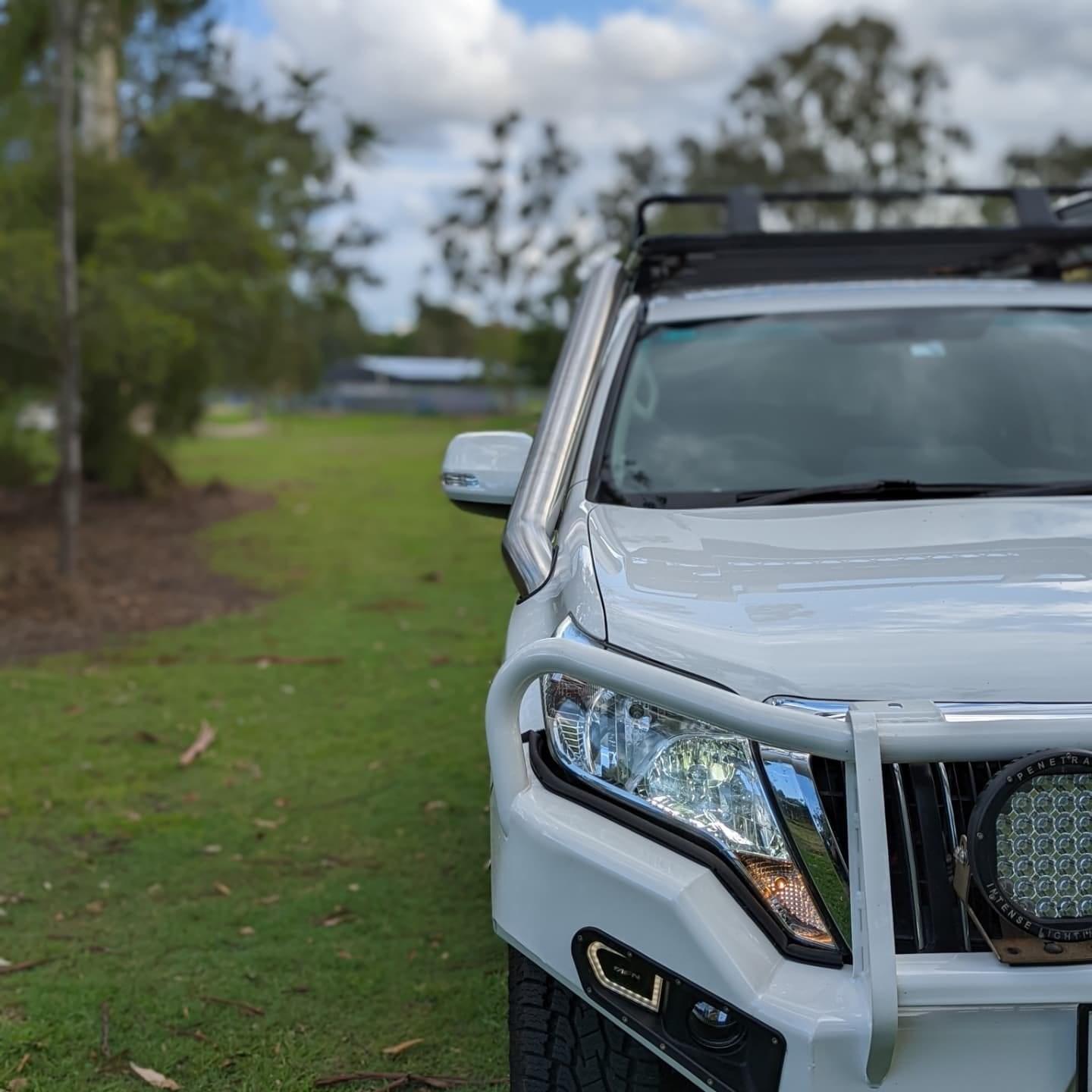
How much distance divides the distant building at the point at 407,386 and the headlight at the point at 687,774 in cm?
6222

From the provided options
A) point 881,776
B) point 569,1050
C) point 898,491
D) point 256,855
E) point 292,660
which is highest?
point 898,491

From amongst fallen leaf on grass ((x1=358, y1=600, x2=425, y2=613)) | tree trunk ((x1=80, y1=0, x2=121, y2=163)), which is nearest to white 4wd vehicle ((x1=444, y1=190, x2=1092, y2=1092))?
fallen leaf on grass ((x1=358, y1=600, x2=425, y2=613))

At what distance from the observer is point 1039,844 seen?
196 centimetres

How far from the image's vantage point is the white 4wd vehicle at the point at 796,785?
1.89m

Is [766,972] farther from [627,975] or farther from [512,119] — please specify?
[512,119]

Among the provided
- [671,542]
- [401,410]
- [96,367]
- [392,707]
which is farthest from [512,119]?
[671,542]

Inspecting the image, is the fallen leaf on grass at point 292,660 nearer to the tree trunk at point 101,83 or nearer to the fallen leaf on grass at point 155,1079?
the fallen leaf on grass at point 155,1079

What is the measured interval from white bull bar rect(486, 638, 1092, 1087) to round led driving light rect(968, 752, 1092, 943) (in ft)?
0.13

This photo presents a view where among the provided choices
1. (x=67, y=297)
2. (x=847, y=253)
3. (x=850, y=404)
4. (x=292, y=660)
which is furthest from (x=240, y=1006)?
(x=67, y=297)

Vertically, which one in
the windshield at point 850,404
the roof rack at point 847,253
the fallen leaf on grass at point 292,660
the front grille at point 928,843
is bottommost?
the fallen leaf on grass at point 292,660

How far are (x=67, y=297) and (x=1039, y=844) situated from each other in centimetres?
875

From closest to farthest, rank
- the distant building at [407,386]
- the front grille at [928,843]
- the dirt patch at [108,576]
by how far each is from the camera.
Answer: the front grille at [928,843] < the dirt patch at [108,576] < the distant building at [407,386]

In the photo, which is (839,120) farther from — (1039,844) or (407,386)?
(407,386)

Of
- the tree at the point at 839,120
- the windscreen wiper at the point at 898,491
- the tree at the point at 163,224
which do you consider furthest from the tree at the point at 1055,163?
the windscreen wiper at the point at 898,491
